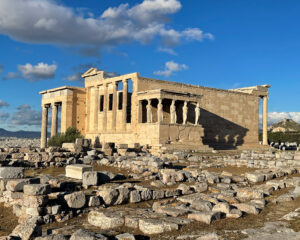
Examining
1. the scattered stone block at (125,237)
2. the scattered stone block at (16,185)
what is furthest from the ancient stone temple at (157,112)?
the scattered stone block at (125,237)

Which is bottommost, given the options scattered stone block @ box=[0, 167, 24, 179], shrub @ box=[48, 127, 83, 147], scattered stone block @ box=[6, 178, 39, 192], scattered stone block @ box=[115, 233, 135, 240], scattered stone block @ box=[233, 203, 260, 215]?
scattered stone block @ box=[115, 233, 135, 240]

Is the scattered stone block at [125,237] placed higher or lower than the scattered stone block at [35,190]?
lower

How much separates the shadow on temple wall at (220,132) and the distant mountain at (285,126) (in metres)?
70.3

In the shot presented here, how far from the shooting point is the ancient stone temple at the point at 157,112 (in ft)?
107

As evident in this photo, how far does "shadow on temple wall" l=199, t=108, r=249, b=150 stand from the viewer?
135 feet

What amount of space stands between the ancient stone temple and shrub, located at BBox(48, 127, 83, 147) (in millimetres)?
2398

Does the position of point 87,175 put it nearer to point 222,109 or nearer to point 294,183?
point 294,183

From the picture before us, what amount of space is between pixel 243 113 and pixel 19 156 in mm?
32071

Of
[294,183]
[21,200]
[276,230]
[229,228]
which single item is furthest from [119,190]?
[294,183]

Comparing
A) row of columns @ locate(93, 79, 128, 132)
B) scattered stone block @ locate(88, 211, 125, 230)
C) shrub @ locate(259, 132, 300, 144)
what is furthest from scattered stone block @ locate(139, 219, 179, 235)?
A: shrub @ locate(259, 132, 300, 144)

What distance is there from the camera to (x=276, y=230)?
285 inches

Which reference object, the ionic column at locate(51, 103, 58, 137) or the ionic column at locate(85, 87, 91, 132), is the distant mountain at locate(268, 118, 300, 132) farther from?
the ionic column at locate(51, 103, 58, 137)

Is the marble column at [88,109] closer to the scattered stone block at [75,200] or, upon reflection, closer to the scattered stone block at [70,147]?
the scattered stone block at [70,147]

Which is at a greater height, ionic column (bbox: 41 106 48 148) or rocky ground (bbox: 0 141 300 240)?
ionic column (bbox: 41 106 48 148)
